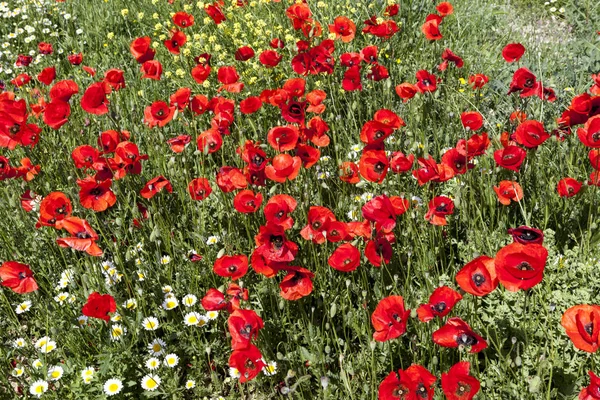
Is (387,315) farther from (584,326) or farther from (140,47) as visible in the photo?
(140,47)

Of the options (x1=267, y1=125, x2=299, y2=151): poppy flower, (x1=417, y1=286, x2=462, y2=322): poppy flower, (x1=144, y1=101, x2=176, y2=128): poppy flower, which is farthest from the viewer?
(x1=144, y1=101, x2=176, y2=128): poppy flower

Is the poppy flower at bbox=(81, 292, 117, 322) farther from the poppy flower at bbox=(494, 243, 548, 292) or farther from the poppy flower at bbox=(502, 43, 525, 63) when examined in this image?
the poppy flower at bbox=(502, 43, 525, 63)

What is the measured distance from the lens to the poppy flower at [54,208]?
8.55 feet

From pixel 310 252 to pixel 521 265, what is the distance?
4.31ft

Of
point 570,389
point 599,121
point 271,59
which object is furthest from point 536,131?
point 271,59

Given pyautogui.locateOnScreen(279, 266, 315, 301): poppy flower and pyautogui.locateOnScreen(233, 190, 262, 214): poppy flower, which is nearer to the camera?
pyautogui.locateOnScreen(279, 266, 315, 301): poppy flower

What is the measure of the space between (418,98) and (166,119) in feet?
5.34

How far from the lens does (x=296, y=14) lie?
3697 millimetres

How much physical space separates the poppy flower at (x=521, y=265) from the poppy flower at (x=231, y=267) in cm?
101

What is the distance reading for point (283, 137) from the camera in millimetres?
2703

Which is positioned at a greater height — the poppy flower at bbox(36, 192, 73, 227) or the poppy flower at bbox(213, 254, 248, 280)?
the poppy flower at bbox(36, 192, 73, 227)

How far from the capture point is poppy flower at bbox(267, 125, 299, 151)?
2684 mm

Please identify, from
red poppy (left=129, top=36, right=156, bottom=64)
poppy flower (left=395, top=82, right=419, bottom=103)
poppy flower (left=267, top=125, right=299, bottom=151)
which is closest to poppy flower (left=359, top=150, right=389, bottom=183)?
poppy flower (left=267, top=125, right=299, bottom=151)

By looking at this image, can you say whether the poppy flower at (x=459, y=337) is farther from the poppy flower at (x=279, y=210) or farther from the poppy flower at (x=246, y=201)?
the poppy flower at (x=246, y=201)
